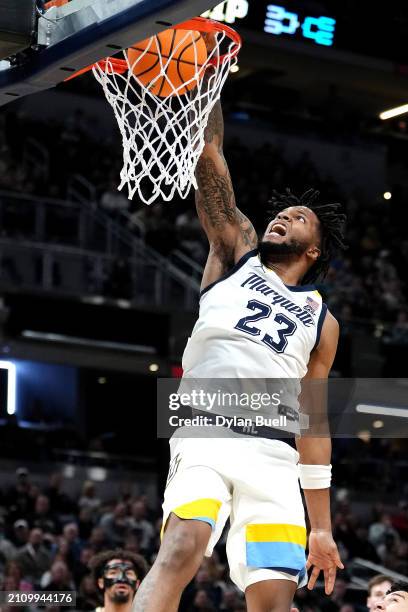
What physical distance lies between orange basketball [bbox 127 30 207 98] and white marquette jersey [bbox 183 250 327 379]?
0.90 m

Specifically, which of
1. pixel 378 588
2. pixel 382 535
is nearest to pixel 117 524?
pixel 382 535

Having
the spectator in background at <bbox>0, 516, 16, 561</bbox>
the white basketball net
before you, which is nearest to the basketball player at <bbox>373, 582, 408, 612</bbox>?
the white basketball net

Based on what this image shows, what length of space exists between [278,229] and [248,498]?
124cm

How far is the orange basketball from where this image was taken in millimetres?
5504

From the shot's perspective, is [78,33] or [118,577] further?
[118,577]

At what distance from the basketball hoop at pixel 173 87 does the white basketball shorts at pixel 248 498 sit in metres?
1.22

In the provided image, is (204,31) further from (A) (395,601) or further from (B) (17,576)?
(B) (17,576)

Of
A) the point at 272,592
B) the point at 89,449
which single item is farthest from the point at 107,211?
the point at 272,592

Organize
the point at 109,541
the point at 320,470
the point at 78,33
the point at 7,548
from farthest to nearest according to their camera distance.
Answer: the point at 109,541 < the point at 7,548 < the point at 320,470 < the point at 78,33

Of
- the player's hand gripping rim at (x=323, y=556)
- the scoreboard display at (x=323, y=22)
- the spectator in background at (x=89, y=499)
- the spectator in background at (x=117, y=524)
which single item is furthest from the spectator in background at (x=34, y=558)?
the player's hand gripping rim at (x=323, y=556)

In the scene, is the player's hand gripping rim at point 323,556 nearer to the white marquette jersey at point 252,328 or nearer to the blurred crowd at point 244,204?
the white marquette jersey at point 252,328

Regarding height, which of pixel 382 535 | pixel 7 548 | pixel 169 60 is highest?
pixel 169 60

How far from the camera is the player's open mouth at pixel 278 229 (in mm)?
→ 5453

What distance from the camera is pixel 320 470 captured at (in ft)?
17.3
